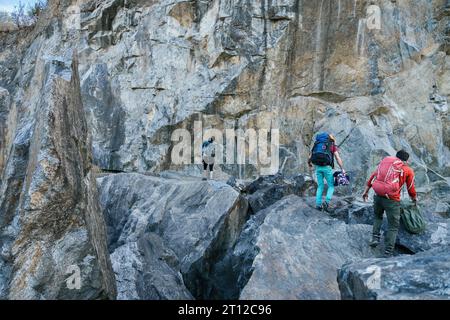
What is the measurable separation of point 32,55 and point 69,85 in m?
22.7

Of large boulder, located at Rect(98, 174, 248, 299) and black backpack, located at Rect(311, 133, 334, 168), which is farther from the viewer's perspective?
black backpack, located at Rect(311, 133, 334, 168)

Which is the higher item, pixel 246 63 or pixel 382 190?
pixel 246 63

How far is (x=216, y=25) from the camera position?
20656 millimetres

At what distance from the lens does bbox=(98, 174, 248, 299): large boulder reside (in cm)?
786

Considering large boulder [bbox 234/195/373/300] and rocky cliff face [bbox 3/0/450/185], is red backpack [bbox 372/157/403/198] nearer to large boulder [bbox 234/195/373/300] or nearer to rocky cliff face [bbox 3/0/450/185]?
large boulder [bbox 234/195/373/300]

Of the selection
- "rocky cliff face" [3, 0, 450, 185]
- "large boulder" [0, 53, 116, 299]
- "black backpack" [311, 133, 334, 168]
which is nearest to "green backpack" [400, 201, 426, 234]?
"black backpack" [311, 133, 334, 168]

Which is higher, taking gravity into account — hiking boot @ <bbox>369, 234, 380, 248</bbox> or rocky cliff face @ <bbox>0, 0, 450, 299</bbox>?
rocky cliff face @ <bbox>0, 0, 450, 299</bbox>

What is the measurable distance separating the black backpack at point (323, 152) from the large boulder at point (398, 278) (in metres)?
3.09

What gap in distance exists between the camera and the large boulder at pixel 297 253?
20.8 feet

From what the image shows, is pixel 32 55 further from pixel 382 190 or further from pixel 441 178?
pixel 382 190

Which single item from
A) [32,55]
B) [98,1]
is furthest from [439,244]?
[32,55]

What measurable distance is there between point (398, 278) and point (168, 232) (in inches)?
224

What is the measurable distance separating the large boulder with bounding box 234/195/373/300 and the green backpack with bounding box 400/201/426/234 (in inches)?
25.4

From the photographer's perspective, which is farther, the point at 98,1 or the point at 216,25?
the point at 98,1
